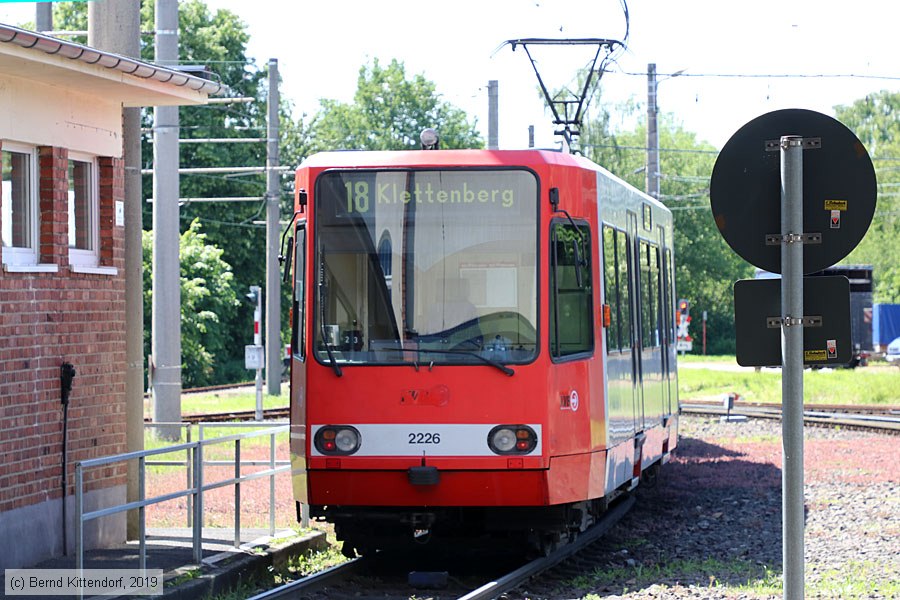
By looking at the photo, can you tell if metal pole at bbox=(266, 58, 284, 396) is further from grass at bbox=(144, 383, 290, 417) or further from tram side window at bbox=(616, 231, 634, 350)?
tram side window at bbox=(616, 231, 634, 350)

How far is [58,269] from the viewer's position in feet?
37.8

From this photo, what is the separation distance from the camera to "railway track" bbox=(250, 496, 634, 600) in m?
10.2

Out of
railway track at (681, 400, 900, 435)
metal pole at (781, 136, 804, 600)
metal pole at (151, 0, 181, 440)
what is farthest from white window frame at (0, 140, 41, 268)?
railway track at (681, 400, 900, 435)

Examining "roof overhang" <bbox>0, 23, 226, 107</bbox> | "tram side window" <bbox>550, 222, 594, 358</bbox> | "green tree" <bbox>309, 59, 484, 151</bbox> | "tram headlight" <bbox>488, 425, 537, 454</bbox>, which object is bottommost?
"tram headlight" <bbox>488, 425, 537, 454</bbox>

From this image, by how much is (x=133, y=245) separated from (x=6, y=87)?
88.2 inches

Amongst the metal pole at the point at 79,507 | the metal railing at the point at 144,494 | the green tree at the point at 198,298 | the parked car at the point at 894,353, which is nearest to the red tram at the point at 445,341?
the metal railing at the point at 144,494

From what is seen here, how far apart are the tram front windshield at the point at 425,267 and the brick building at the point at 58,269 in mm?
1914

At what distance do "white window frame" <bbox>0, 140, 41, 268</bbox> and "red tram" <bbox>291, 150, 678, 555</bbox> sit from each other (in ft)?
6.34

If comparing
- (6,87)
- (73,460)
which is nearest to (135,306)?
(73,460)

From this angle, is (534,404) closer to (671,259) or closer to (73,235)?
(73,235)

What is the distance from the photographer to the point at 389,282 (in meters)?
11.0

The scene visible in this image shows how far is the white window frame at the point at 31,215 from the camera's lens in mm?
11094

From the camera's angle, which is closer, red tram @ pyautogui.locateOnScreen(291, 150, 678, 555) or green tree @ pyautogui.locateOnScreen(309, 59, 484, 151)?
red tram @ pyautogui.locateOnScreen(291, 150, 678, 555)
